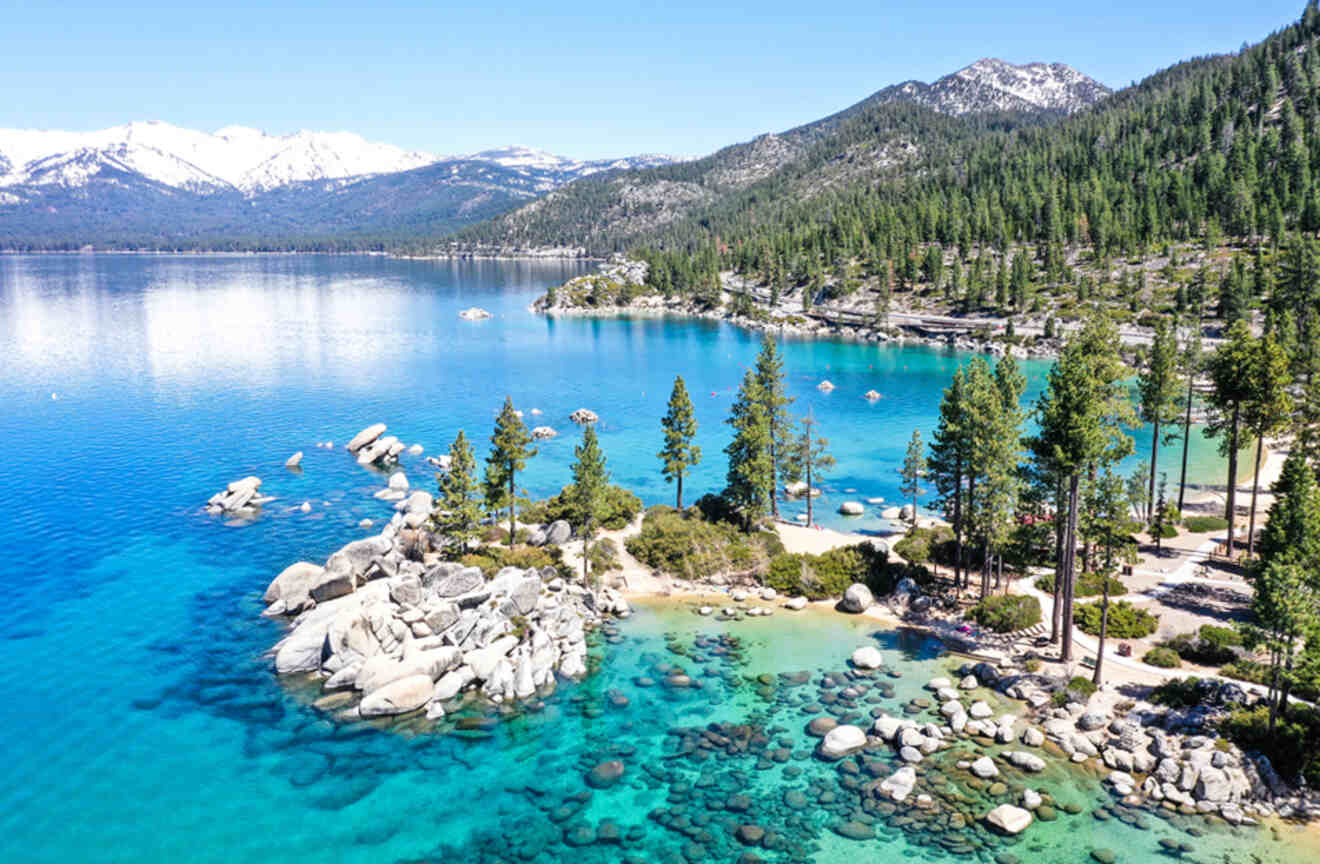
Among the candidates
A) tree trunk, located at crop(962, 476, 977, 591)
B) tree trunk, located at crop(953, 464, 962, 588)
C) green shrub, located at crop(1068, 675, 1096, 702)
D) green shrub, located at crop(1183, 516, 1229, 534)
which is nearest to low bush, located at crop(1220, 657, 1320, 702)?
green shrub, located at crop(1068, 675, 1096, 702)

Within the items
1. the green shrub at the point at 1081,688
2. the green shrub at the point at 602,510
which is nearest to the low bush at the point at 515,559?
the green shrub at the point at 602,510

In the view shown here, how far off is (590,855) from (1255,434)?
54988 mm

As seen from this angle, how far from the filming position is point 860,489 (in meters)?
84.5

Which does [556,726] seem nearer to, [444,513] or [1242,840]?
[444,513]

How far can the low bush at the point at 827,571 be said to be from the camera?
5881 centimetres

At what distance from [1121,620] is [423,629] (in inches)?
1711

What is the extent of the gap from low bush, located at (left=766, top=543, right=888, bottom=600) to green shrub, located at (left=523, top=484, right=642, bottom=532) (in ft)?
49.6

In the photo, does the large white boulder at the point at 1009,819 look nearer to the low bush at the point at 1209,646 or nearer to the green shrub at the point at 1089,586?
the low bush at the point at 1209,646

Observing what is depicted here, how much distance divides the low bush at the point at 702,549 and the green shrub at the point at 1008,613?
1636 centimetres

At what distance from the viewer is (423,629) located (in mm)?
49938

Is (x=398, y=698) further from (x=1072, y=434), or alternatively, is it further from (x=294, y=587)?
(x=1072, y=434)

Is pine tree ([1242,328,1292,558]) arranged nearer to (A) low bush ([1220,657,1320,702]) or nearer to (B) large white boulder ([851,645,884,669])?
(A) low bush ([1220,657,1320,702])

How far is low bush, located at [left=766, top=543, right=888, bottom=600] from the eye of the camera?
193 feet

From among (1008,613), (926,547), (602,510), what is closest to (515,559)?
(602,510)
